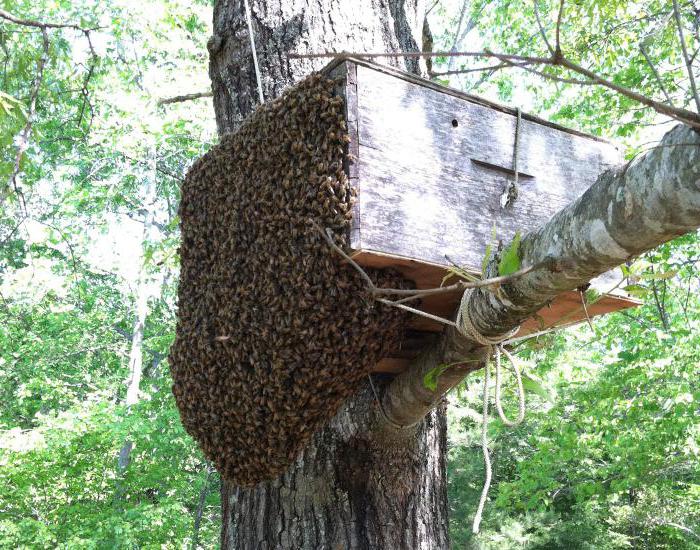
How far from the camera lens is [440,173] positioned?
196 centimetres

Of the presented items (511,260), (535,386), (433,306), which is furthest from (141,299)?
(511,260)

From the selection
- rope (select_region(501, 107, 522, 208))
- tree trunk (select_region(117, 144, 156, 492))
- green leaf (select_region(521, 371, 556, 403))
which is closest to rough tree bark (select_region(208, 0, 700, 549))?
green leaf (select_region(521, 371, 556, 403))

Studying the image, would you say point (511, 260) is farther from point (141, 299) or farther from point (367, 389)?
point (141, 299)

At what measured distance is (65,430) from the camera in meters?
9.23

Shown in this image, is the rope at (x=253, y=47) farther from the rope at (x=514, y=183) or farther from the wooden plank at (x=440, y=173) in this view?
the rope at (x=514, y=183)

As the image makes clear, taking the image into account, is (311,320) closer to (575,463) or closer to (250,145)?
(250,145)

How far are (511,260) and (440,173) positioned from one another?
1.48 feet

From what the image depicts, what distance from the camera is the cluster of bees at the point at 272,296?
1874mm

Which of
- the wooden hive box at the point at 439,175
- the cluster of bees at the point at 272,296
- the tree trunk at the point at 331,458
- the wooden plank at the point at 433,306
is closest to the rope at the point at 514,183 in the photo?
the wooden hive box at the point at 439,175

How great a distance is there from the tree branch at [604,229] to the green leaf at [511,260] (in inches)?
0.6

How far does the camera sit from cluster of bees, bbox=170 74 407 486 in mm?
1874

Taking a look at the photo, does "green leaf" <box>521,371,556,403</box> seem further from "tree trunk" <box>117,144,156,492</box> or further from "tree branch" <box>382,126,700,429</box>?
"tree trunk" <box>117,144,156,492</box>

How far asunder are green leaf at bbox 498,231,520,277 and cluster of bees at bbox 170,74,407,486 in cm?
39

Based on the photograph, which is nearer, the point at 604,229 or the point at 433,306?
the point at 604,229
